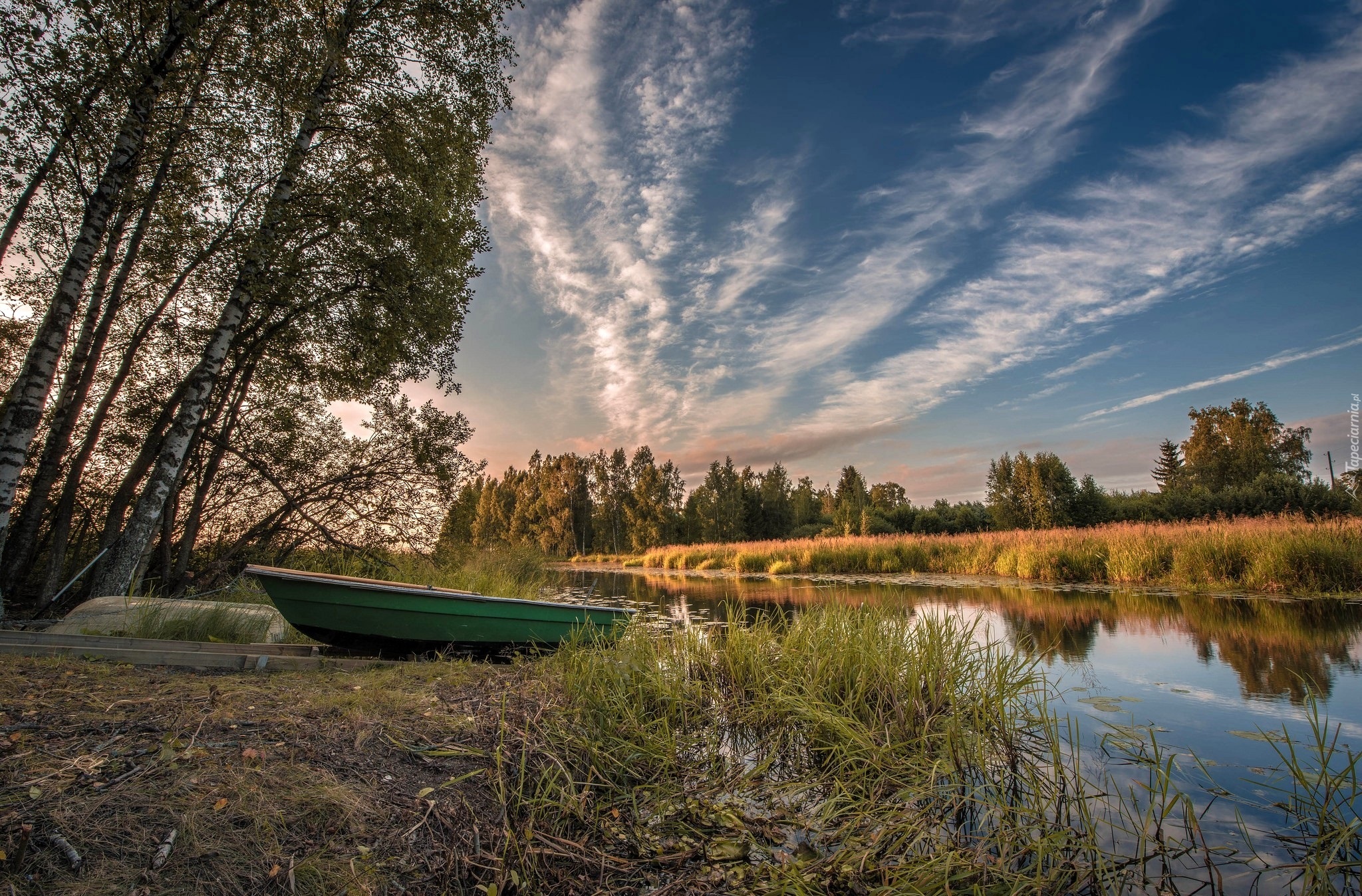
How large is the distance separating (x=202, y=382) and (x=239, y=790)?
22.0 ft

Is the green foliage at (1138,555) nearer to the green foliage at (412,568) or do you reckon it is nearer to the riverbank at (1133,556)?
the riverbank at (1133,556)

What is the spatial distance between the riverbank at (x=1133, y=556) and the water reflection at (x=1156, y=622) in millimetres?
1546

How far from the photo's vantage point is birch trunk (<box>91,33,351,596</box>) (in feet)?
21.6

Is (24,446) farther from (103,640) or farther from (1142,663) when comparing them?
(1142,663)

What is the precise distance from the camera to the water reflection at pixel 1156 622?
550 cm

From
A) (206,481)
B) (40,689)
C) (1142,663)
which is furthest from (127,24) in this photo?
(1142,663)

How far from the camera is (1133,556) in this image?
14.1 meters

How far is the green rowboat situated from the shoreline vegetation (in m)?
1.18

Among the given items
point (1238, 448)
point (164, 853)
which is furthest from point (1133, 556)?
point (1238, 448)

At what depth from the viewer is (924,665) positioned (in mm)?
3799

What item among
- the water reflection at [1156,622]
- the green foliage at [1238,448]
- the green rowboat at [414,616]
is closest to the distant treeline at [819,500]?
the green foliage at [1238,448]

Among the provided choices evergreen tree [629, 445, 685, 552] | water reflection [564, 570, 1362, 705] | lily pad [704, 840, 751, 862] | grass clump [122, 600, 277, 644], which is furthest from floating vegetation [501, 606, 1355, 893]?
evergreen tree [629, 445, 685, 552]

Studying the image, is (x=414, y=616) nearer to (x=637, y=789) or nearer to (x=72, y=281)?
(x=637, y=789)

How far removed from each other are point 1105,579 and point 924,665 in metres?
15.0
